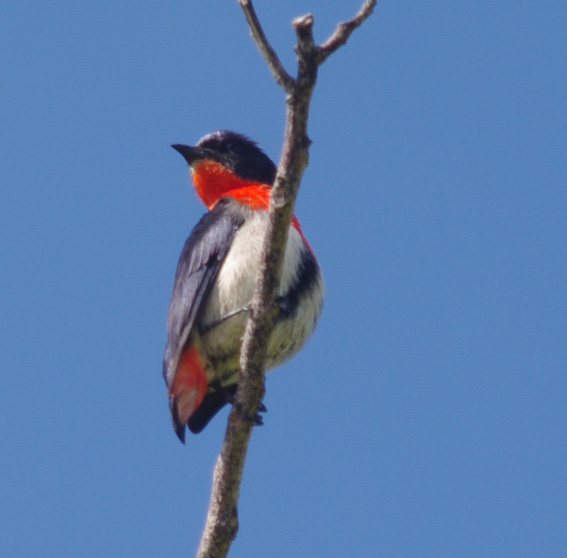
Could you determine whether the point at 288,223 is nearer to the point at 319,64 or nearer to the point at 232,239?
the point at 319,64

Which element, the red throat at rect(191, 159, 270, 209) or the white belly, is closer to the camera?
the white belly

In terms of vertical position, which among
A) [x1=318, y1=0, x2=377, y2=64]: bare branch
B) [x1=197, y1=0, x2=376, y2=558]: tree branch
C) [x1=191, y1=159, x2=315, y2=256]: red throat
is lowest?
[x1=197, y1=0, x2=376, y2=558]: tree branch

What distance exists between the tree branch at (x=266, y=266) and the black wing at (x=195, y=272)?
3.57ft

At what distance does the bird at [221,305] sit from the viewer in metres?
5.29

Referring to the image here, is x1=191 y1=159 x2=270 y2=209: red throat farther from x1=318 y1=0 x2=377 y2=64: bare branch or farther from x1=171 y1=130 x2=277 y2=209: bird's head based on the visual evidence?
x1=318 y1=0 x2=377 y2=64: bare branch

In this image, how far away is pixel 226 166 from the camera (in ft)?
21.4

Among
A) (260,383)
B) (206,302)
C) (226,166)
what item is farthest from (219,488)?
(226,166)

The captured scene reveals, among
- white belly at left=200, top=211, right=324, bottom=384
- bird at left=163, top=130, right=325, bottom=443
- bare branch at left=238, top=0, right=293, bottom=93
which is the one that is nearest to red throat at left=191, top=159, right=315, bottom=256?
bird at left=163, top=130, right=325, bottom=443

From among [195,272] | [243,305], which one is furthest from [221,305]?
[195,272]

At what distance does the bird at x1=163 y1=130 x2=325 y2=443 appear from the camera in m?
5.29

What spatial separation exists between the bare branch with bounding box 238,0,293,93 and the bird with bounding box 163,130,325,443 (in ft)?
5.33

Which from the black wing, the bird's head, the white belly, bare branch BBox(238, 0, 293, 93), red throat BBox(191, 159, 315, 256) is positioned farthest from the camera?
the bird's head

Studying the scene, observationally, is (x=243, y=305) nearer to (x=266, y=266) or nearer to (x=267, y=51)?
(x=266, y=266)

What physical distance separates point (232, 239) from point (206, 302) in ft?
1.28
